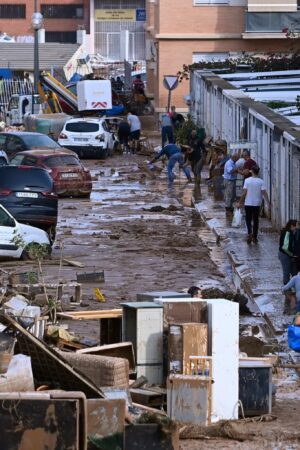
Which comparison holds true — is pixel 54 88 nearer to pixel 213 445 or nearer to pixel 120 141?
pixel 120 141

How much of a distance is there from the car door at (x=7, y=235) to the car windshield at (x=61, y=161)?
1127cm

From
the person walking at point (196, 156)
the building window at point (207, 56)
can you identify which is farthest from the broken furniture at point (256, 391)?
the building window at point (207, 56)

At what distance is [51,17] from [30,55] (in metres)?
32.8

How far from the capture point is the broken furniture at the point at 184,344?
1430 cm

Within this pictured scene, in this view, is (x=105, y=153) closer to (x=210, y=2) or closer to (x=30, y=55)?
(x=210, y=2)

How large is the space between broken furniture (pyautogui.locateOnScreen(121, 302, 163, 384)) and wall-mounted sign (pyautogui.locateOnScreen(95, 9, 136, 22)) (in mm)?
97860

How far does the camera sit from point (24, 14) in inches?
4454

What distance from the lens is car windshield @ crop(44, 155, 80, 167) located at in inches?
1476

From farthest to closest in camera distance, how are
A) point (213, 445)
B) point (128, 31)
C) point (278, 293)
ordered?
point (128, 31)
point (278, 293)
point (213, 445)

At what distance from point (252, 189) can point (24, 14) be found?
287 feet

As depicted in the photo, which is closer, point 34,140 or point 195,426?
point 195,426

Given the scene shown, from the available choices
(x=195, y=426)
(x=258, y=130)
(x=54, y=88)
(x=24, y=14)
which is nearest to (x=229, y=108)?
(x=258, y=130)

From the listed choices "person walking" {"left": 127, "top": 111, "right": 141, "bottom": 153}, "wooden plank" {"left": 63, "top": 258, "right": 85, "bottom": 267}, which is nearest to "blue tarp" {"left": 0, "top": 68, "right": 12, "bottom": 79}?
"person walking" {"left": 127, "top": 111, "right": 141, "bottom": 153}

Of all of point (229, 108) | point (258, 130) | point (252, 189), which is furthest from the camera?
point (229, 108)
